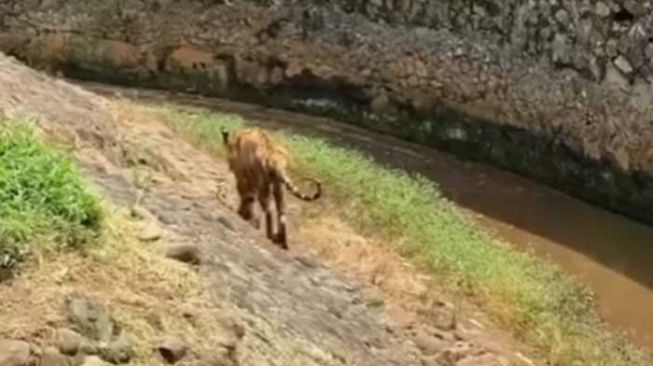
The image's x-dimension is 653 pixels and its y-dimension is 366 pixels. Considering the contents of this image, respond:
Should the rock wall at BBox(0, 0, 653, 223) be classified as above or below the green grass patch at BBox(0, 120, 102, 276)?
below

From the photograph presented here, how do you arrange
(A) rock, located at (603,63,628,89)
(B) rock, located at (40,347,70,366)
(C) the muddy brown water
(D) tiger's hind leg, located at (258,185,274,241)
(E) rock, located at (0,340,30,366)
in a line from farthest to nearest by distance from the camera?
(A) rock, located at (603,63,628,89)
(C) the muddy brown water
(D) tiger's hind leg, located at (258,185,274,241)
(B) rock, located at (40,347,70,366)
(E) rock, located at (0,340,30,366)

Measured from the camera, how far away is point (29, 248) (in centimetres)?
605

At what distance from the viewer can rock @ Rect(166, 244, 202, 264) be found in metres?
6.82

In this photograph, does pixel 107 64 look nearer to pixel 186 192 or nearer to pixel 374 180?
pixel 374 180

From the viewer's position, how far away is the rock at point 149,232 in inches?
269

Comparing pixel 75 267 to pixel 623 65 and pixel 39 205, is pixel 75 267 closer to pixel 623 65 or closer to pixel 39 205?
pixel 39 205

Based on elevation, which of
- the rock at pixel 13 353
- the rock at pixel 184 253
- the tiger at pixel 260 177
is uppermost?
the rock at pixel 13 353

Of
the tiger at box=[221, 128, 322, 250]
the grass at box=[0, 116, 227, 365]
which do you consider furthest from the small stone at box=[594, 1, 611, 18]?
A: the grass at box=[0, 116, 227, 365]

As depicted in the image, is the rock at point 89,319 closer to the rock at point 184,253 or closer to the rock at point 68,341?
the rock at point 68,341

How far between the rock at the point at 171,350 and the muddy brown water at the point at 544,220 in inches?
196

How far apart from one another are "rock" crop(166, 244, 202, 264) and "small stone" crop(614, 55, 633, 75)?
21.4 ft

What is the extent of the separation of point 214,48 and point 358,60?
1.88 metres

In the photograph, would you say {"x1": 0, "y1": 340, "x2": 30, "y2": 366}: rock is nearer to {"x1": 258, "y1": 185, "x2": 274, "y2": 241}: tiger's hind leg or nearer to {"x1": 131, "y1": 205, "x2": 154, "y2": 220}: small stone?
{"x1": 131, "y1": 205, "x2": 154, "y2": 220}: small stone

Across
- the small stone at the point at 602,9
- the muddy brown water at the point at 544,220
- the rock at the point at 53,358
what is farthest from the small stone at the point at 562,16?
the rock at the point at 53,358
